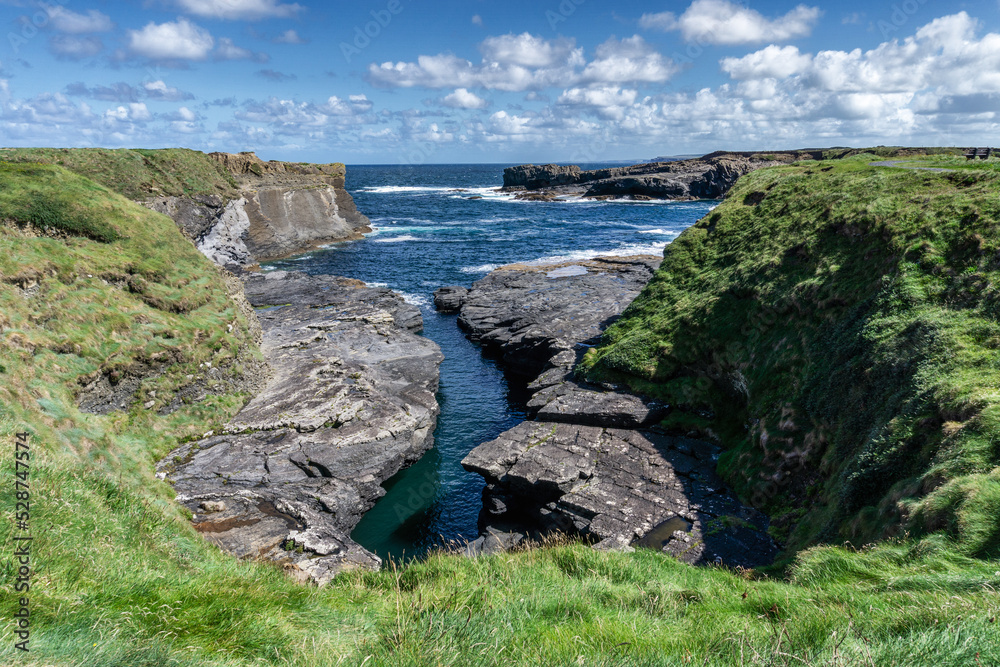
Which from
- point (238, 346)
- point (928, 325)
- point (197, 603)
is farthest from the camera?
point (238, 346)

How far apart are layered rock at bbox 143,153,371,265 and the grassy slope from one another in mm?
47347

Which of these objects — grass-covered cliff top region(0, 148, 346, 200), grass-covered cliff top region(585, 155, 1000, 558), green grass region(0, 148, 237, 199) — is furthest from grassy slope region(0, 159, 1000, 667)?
green grass region(0, 148, 237, 199)

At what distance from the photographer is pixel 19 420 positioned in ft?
39.7

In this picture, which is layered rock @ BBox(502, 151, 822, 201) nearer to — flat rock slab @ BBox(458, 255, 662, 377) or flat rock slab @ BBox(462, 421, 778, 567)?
flat rock slab @ BBox(458, 255, 662, 377)

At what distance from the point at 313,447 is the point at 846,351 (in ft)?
67.6

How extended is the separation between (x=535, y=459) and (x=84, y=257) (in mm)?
21635

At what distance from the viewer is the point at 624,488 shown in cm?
1967

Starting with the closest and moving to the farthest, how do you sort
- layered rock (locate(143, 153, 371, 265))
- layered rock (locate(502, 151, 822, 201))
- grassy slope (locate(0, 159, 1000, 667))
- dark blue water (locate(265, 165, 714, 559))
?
grassy slope (locate(0, 159, 1000, 667))
dark blue water (locate(265, 165, 714, 559))
layered rock (locate(143, 153, 371, 265))
layered rock (locate(502, 151, 822, 201))

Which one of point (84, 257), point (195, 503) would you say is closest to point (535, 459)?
point (195, 503)

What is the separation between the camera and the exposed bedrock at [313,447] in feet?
55.2

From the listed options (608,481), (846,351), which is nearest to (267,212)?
(608,481)

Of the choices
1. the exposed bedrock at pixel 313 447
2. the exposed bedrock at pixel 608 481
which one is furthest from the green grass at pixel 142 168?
the exposed bedrock at pixel 608 481

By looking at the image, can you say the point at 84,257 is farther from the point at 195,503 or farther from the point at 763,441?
the point at 763,441

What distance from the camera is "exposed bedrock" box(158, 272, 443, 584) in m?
16.8
